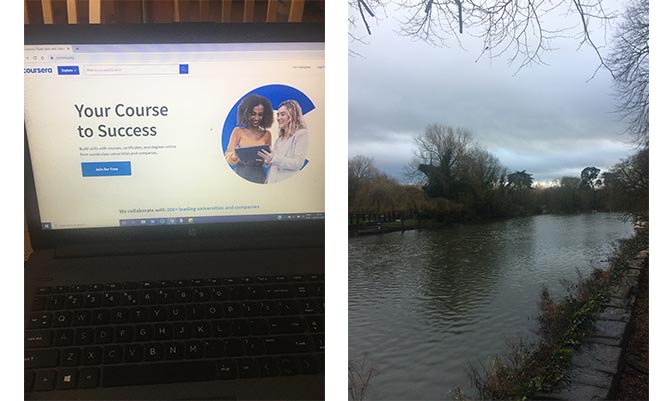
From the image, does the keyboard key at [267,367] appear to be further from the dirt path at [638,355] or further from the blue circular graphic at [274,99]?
the dirt path at [638,355]

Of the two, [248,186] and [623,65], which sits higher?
[623,65]

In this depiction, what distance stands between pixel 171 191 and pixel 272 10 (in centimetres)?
38

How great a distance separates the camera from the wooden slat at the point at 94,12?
34.3 inches

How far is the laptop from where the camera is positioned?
2.57 feet

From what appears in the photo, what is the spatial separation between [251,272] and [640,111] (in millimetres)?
704

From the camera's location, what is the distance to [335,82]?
29.7 inches

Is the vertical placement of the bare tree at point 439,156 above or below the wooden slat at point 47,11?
below

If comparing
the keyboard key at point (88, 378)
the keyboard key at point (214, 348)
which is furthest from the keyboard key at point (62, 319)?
the keyboard key at point (214, 348)

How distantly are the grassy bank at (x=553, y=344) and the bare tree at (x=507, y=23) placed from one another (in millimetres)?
350

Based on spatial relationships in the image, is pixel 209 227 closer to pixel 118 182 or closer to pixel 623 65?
pixel 118 182

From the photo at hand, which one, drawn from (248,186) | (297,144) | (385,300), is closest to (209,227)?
(248,186)

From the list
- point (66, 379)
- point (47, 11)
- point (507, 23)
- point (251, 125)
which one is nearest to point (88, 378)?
point (66, 379)

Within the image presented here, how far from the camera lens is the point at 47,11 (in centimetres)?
84

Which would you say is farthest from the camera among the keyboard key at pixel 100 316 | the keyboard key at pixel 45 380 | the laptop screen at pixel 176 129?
the laptop screen at pixel 176 129
